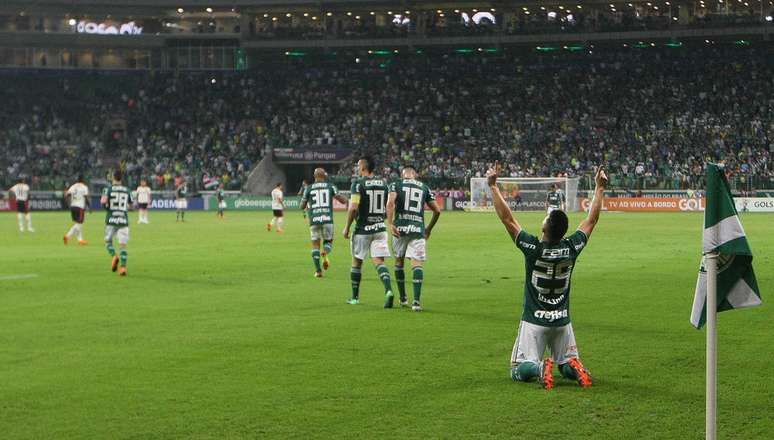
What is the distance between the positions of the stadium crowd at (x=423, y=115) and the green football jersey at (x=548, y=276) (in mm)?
57695

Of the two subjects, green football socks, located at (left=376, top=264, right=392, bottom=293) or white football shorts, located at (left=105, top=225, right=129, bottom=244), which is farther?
white football shorts, located at (left=105, top=225, right=129, bottom=244)

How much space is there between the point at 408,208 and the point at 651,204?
4956 cm

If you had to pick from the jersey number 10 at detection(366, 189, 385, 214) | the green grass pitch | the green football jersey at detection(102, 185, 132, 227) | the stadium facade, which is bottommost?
the green grass pitch

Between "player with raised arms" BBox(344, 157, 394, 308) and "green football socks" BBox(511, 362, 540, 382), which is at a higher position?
"player with raised arms" BBox(344, 157, 394, 308)

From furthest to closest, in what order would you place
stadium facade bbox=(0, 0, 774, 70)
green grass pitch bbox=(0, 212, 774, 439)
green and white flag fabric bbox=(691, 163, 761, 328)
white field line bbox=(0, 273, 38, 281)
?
stadium facade bbox=(0, 0, 774, 70)
white field line bbox=(0, 273, 38, 281)
green grass pitch bbox=(0, 212, 774, 439)
green and white flag fabric bbox=(691, 163, 761, 328)

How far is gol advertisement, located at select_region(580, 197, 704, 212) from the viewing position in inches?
2510

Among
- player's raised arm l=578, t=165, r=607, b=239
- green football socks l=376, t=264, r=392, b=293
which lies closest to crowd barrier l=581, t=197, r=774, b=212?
green football socks l=376, t=264, r=392, b=293

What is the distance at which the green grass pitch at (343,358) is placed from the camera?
915 centimetres

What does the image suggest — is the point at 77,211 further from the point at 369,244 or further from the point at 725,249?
the point at 725,249

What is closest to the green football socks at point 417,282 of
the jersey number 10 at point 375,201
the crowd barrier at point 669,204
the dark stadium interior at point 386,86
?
the jersey number 10 at point 375,201

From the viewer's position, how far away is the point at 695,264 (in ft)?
84.4

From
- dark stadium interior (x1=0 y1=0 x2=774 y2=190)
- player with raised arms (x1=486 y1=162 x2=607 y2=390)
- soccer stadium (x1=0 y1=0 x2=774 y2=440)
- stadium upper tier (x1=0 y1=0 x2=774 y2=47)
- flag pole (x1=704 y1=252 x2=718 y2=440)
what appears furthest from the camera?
stadium upper tier (x1=0 y1=0 x2=774 y2=47)

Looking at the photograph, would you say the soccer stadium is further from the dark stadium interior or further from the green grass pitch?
the dark stadium interior

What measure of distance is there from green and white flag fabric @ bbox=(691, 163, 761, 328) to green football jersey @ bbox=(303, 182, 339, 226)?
17.5 metres
